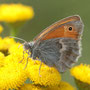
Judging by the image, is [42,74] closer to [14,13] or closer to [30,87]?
[30,87]

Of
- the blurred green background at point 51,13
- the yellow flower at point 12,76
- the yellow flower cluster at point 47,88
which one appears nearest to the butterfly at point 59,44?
the yellow flower cluster at point 47,88

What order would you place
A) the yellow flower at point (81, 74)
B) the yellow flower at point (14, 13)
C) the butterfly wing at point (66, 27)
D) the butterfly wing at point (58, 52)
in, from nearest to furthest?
the butterfly wing at point (66, 27) → the butterfly wing at point (58, 52) → the yellow flower at point (81, 74) → the yellow flower at point (14, 13)

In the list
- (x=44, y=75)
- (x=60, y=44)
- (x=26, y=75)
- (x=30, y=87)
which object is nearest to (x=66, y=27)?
(x=60, y=44)

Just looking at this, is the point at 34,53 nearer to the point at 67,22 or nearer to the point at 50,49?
the point at 50,49

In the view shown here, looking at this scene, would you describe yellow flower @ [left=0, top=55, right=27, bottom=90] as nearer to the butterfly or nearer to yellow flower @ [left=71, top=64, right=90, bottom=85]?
the butterfly

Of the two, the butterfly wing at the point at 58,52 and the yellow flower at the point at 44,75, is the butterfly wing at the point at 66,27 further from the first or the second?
the yellow flower at the point at 44,75

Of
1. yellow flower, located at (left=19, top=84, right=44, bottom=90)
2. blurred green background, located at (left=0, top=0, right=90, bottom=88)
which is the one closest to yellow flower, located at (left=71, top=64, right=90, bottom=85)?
yellow flower, located at (left=19, top=84, right=44, bottom=90)
